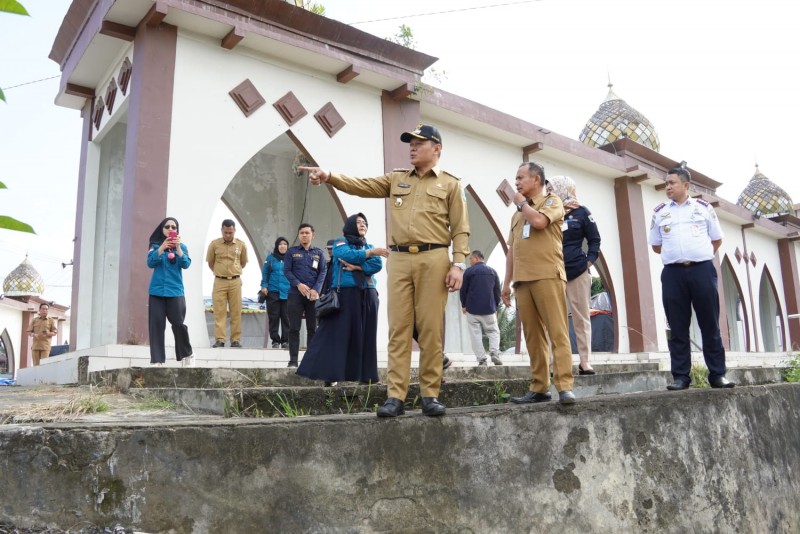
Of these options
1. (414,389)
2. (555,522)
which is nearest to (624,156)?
(414,389)

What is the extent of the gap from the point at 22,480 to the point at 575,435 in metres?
2.45

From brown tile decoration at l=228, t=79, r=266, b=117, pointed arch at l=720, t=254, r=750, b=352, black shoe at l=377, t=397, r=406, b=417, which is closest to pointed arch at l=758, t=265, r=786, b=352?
pointed arch at l=720, t=254, r=750, b=352

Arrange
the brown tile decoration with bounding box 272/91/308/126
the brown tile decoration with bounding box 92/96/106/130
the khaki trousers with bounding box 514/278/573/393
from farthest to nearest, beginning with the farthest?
the brown tile decoration with bounding box 92/96/106/130
the brown tile decoration with bounding box 272/91/308/126
the khaki trousers with bounding box 514/278/573/393

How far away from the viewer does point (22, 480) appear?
7.90 ft

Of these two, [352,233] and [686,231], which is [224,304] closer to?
[352,233]

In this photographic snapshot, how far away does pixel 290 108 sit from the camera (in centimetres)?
870

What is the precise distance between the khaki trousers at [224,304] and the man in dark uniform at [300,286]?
1.90 meters

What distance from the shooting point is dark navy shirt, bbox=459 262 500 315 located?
27.0 feet

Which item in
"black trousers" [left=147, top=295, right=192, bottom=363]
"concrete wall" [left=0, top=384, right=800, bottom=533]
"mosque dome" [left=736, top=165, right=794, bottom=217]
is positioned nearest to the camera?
"concrete wall" [left=0, top=384, right=800, bottom=533]

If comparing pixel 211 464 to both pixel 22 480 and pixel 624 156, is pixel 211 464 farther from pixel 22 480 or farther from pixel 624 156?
pixel 624 156

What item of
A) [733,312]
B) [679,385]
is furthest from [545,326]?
[733,312]

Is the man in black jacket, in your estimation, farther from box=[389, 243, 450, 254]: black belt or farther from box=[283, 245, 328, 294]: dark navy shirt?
box=[389, 243, 450, 254]: black belt

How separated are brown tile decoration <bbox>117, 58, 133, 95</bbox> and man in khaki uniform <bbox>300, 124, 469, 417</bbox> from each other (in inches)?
223

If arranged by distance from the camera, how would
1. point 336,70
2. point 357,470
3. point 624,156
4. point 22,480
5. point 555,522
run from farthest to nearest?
1. point 624,156
2. point 336,70
3. point 555,522
4. point 357,470
5. point 22,480
